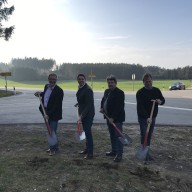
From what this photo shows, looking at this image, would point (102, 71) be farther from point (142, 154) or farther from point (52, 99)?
point (142, 154)

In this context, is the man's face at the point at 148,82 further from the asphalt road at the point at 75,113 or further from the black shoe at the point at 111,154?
the asphalt road at the point at 75,113

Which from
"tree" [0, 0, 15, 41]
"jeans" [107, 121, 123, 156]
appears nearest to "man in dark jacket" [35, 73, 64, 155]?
"jeans" [107, 121, 123, 156]

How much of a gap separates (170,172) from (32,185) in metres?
2.62

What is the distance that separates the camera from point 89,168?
19.9 feet

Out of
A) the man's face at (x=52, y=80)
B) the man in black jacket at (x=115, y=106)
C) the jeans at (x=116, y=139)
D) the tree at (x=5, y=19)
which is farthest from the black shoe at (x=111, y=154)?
the tree at (x=5, y=19)

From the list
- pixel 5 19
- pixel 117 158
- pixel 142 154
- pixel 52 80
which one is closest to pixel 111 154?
pixel 117 158

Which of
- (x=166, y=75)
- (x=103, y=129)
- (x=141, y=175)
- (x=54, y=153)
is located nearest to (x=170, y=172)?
(x=141, y=175)

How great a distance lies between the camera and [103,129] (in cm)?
1066

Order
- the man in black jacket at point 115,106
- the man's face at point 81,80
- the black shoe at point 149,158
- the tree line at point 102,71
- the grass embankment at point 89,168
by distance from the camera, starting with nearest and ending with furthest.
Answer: the grass embankment at point 89,168, the man in black jacket at point 115,106, the man's face at point 81,80, the black shoe at point 149,158, the tree line at point 102,71

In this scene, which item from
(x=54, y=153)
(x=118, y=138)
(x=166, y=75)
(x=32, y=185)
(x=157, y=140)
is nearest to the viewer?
(x=32, y=185)

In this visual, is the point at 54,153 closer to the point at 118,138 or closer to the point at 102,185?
the point at 118,138

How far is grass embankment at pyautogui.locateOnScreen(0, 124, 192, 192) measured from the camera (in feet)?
17.3

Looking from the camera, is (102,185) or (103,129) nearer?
(102,185)

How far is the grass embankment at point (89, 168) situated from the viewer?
527 centimetres
